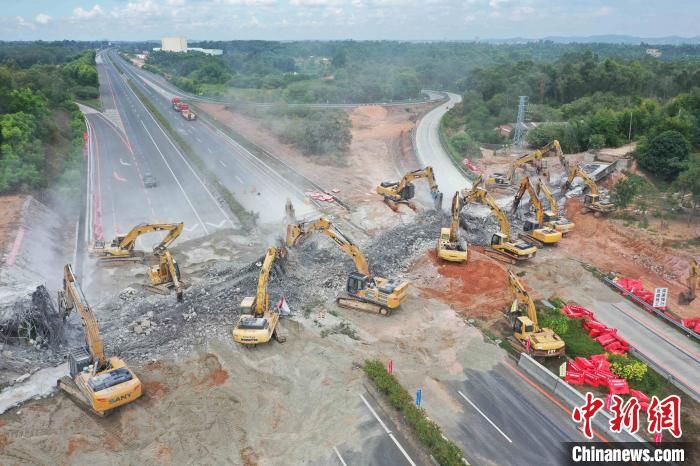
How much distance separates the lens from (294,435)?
Result: 20969 mm

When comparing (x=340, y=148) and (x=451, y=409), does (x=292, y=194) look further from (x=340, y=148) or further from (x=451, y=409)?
(x=451, y=409)

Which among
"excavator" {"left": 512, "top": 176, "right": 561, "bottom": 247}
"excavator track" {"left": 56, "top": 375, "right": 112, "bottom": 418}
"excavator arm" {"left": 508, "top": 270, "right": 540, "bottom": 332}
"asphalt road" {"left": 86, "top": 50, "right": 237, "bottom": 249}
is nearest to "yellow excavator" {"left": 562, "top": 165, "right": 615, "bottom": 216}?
"excavator" {"left": 512, "top": 176, "right": 561, "bottom": 247}

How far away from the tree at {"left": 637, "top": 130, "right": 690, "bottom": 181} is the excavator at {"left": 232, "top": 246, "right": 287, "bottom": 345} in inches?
1837

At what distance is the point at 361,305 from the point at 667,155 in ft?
142

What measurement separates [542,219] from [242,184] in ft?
97.7

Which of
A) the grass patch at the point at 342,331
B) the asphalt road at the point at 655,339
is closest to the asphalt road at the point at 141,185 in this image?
the grass patch at the point at 342,331

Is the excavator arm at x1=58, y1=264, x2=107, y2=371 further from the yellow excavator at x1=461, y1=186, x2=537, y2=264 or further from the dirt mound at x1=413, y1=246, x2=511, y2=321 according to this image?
the yellow excavator at x1=461, y1=186, x2=537, y2=264

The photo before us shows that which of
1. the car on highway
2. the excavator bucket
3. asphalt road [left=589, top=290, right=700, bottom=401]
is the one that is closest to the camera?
asphalt road [left=589, top=290, right=700, bottom=401]

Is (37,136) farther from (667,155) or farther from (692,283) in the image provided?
(667,155)

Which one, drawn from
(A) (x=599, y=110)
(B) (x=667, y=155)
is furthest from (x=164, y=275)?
(A) (x=599, y=110)

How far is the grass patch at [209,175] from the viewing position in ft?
144

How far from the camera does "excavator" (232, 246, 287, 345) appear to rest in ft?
85.1

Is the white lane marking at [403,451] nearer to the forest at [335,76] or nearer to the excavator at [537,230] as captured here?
the excavator at [537,230]

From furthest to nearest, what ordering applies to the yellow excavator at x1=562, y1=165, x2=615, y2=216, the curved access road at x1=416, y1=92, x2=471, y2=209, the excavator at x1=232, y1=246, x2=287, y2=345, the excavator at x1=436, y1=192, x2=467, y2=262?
the curved access road at x1=416, y1=92, x2=471, y2=209 < the yellow excavator at x1=562, y1=165, x2=615, y2=216 < the excavator at x1=436, y1=192, x2=467, y2=262 < the excavator at x1=232, y1=246, x2=287, y2=345
